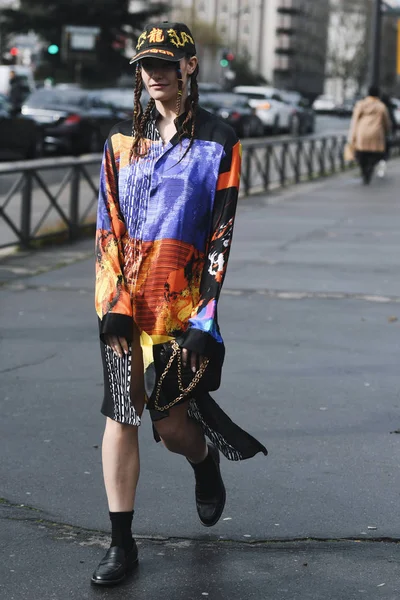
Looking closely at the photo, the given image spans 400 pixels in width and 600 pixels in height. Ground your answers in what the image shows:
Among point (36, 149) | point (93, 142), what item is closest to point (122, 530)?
point (36, 149)

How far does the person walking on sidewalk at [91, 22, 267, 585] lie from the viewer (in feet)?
12.5

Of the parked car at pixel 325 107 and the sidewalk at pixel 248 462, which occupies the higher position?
the parked car at pixel 325 107

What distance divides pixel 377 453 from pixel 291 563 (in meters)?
1.44

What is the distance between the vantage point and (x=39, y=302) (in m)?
9.05

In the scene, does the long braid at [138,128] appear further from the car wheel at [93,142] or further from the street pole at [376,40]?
the car wheel at [93,142]

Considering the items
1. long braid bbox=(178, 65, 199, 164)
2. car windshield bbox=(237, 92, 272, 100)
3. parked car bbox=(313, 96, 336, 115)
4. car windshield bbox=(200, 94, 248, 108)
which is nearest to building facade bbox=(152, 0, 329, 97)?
parked car bbox=(313, 96, 336, 115)

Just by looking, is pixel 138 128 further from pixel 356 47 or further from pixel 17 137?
pixel 356 47

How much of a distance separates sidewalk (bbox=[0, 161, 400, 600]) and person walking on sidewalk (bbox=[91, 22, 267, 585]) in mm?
347

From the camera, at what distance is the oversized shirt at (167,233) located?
3812 millimetres

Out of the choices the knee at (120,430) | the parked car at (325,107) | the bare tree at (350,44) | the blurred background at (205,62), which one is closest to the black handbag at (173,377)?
the knee at (120,430)

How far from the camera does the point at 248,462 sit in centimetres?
523

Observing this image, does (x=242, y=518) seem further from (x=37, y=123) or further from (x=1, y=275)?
(x=37, y=123)

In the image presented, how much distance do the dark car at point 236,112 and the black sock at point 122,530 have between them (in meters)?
37.0

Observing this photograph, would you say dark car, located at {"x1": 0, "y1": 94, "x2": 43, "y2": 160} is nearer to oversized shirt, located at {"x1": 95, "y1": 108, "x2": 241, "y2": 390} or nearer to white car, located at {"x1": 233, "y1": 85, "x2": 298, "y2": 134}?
white car, located at {"x1": 233, "y1": 85, "x2": 298, "y2": 134}
